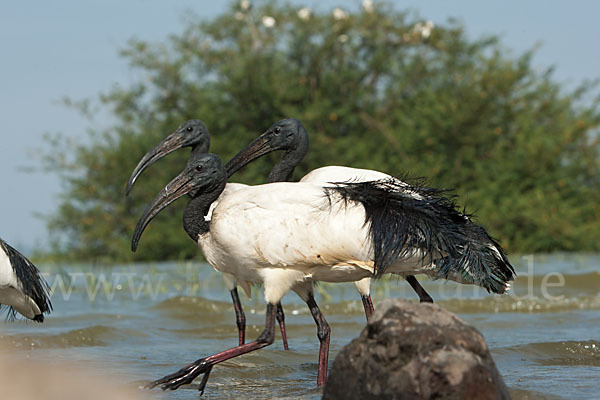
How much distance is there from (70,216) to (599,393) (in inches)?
555

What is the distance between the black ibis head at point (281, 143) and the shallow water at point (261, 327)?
1.42 meters

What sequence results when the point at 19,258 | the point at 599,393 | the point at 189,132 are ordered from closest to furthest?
the point at 599,393
the point at 19,258
the point at 189,132

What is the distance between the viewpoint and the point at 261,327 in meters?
8.15

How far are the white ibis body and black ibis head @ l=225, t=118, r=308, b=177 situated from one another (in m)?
1.54

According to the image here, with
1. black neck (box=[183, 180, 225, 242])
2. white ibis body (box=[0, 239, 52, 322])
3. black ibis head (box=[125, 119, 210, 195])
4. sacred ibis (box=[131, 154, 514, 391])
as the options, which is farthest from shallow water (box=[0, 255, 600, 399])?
black ibis head (box=[125, 119, 210, 195])

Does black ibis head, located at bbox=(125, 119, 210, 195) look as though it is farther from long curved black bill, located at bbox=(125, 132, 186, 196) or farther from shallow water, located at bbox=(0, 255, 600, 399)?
shallow water, located at bbox=(0, 255, 600, 399)

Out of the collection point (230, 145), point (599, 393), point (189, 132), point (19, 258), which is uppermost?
point (230, 145)

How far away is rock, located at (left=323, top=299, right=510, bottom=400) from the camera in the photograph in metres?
3.48

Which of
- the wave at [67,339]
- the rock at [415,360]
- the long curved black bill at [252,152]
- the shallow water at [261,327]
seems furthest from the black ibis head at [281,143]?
the rock at [415,360]

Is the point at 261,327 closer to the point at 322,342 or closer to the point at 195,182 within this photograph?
the point at 322,342

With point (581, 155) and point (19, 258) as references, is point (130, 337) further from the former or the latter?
point (581, 155)

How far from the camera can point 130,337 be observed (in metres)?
7.73

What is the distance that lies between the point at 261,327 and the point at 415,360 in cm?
472

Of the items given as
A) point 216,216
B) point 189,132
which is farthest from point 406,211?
point 189,132
